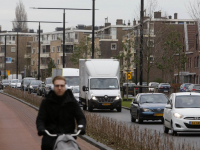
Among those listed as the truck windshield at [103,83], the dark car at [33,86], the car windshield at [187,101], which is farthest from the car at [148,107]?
the dark car at [33,86]

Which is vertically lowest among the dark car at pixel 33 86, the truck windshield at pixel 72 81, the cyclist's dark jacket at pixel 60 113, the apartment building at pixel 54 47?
the dark car at pixel 33 86

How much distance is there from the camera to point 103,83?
37031mm

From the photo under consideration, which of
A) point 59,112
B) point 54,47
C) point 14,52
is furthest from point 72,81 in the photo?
point 14,52

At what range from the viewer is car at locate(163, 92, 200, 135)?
66.5 feet

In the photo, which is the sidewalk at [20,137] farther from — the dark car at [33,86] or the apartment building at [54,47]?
the apartment building at [54,47]

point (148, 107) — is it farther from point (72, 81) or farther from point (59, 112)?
point (72, 81)

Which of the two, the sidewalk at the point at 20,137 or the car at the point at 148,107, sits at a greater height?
the car at the point at 148,107

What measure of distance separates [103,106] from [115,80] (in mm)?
1691

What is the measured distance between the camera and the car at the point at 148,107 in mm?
26625

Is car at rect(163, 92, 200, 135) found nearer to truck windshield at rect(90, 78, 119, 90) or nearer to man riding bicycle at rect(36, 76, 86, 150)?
man riding bicycle at rect(36, 76, 86, 150)

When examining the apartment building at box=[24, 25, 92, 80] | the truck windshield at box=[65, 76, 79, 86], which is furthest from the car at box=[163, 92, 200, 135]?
the apartment building at box=[24, 25, 92, 80]

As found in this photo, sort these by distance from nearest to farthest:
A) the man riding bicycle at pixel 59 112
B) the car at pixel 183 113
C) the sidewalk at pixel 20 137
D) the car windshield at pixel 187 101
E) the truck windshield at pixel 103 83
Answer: the man riding bicycle at pixel 59 112 < the sidewalk at pixel 20 137 < the car at pixel 183 113 < the car windshield at pixel 187 101 < the truck windshield at pixel 103 83

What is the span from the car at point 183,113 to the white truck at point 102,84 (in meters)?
15.0

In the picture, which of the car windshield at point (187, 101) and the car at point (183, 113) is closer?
the car at point (183, 113)
